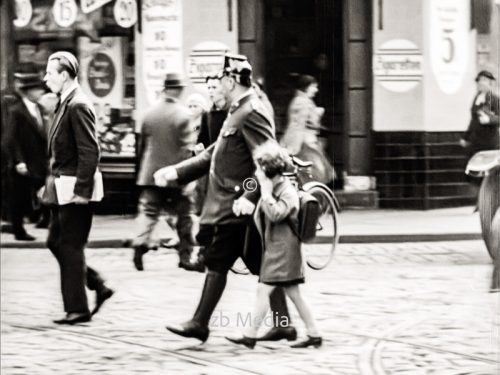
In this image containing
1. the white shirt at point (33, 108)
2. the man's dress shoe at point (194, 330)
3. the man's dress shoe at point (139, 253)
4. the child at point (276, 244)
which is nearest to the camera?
the child at point (276, 244)

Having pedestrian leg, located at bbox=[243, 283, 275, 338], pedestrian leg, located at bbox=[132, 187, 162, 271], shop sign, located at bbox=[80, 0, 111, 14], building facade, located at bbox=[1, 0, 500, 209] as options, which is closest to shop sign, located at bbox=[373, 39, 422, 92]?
building facade, located at bbox=[1, 0, 500, 209]

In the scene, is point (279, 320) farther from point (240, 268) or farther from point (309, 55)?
point (309, 55)

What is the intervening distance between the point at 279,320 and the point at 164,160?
0.82 metres

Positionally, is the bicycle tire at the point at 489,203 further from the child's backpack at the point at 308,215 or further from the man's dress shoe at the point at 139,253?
the man's dress shoe at the point at 139,253

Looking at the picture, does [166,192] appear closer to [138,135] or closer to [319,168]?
[138,135]

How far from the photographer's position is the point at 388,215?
6070mm

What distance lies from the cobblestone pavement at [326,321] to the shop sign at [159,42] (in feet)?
2.46

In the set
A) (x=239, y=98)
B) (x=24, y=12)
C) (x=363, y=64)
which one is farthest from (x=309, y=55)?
(x=24, y=12)

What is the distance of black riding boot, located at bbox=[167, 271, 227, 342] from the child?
0.42 feet

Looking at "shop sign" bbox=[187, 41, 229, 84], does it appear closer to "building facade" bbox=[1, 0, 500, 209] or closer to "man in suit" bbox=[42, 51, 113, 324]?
"building facade" bbox=[1, 0, 500, 209]

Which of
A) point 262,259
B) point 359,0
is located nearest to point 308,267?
point 262,259

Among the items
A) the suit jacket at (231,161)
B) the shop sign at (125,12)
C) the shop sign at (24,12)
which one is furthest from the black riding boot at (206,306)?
the shop sign at (24,12)

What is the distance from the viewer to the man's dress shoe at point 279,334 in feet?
21.1

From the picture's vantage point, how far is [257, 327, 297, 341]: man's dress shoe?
6.43m
